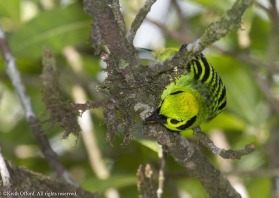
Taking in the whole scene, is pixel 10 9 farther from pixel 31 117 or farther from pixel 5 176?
pixel 5 176

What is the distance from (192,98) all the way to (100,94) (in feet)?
3.15

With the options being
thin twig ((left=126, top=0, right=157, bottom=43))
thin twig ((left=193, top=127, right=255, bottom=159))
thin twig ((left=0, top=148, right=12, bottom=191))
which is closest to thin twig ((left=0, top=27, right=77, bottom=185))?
thin twig ((left=0, top=148, right=12, bottom=191))

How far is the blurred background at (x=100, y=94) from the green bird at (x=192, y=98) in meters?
0.52

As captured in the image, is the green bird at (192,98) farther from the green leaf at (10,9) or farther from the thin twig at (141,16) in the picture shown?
the green leaf at (10,9)

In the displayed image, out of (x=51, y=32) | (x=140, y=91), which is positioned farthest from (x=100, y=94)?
(x=140, y=91)

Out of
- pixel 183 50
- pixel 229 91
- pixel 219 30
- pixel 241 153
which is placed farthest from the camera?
pixel 229 91

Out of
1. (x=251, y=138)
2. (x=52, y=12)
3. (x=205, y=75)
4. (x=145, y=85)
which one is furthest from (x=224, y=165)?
(x=145, y=85)

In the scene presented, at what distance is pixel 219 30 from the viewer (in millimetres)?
2020

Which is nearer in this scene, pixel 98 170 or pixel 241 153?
pixel 241 153

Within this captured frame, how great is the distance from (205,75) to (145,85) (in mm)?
636

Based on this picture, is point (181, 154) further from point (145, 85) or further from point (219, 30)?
point (219, 30)

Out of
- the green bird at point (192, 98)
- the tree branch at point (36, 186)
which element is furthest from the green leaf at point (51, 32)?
the tree branch at point (36, 186)

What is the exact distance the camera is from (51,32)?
405 cm

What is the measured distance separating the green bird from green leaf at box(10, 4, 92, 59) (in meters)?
0.94
